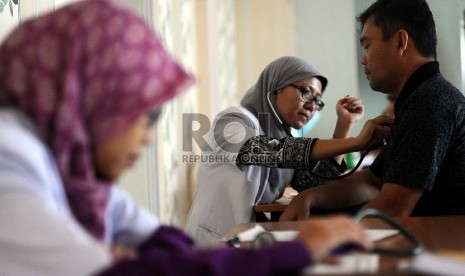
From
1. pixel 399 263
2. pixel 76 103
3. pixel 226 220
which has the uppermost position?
pixel 76 103

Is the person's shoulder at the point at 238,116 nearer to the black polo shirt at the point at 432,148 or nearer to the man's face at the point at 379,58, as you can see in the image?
the man's face at the point at 379,58

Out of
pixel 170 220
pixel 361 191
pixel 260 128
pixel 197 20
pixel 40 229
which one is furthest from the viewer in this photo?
pixel 197 20

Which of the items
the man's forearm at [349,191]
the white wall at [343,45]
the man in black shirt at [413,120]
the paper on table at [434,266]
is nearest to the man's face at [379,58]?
the man in black shirt at [413,120]

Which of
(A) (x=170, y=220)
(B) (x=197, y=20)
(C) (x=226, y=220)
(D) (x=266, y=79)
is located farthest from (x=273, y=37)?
(C) (x=226, y=220)

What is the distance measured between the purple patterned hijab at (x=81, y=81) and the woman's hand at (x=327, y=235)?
271 mm

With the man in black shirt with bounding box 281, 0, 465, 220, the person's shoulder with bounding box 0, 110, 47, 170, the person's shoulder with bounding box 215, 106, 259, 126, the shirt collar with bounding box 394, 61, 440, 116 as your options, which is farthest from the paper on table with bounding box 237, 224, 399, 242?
the person's shoulder with bounding box 215, 106, 259, 126

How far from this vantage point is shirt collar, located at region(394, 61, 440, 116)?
2279 millimetres

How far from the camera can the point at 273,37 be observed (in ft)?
18.4

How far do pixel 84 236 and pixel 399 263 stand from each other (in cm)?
46

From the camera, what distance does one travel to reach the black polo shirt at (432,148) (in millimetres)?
2068

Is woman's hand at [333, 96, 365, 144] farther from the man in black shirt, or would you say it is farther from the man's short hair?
the man's short hair

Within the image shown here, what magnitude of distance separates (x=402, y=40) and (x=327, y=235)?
1.50m

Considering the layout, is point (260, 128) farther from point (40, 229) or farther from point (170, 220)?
point (40, 229)

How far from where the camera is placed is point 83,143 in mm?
956
